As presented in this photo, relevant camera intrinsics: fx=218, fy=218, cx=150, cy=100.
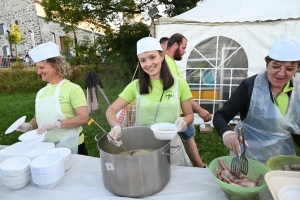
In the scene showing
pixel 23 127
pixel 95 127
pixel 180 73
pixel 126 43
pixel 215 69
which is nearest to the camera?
pixel 23 127

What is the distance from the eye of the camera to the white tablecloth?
1099 millimetres

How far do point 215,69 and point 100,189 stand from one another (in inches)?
137

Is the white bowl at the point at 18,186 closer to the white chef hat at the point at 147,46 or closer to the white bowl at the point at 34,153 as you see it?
the white bowl at the point at 34,153

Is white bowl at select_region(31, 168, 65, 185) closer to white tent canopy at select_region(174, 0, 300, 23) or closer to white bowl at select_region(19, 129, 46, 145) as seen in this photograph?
white bowl at select_region(19, 129, 46, 145)

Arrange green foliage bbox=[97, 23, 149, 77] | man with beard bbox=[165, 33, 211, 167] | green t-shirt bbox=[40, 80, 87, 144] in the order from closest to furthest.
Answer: green t-shirt bbox=[40, 80, 87, 144]
man with beard bbox=[165, 33, 211, 167]
green foliage bbox=[97, 23, 149, 77]

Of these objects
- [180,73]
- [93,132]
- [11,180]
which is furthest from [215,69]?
[11,180]

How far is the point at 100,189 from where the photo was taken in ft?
3.86

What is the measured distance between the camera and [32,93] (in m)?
9.34

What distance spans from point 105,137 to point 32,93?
9.39m

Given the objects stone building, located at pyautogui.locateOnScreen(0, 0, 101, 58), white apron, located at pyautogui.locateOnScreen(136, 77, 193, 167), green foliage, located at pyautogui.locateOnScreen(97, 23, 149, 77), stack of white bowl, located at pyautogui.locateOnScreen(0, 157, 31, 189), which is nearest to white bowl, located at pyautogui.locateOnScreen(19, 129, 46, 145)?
stack of white bowl, located at pyautogui.locateOnScreen(0, 157, 31, 189)

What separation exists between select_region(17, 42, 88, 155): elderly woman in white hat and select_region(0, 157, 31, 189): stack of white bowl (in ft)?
1.46

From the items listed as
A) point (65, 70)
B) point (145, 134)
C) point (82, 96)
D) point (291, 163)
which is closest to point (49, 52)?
point (65, 70)

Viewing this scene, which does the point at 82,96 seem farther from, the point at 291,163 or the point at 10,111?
the point at 10,111

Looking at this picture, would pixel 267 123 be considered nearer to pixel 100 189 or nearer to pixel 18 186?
pixel 100 189
